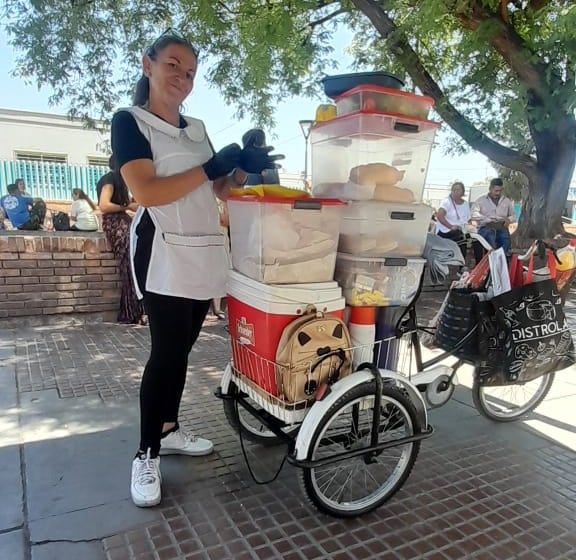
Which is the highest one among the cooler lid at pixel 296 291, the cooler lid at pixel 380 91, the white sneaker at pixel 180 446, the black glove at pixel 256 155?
the cooler lid at pixel 380 91

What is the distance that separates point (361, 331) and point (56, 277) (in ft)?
12.4

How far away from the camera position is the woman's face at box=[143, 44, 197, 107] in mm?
1826

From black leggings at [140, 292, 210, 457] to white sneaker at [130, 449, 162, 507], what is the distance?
0.15 feet

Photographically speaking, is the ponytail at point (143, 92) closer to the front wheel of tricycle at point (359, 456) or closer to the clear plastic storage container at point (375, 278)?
the clear plastic storage container at point (375, 278)

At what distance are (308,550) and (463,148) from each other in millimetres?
9079

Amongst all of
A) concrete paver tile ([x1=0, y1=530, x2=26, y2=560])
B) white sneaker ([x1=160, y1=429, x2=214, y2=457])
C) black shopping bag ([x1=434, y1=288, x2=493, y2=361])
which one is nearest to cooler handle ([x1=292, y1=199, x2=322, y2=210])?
black shopping bag ([x1=434, y1=288, x2=493, y2=361])

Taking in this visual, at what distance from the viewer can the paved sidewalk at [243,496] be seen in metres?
1.75

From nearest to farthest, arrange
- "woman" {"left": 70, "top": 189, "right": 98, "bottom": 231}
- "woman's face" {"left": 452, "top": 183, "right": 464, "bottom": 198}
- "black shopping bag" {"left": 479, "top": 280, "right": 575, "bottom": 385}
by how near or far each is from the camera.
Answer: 1. "black shopping bag" {"left": 479, "top": 280, "right": 575, "bottom": 385}
2. "woman" {"left": 70, "top": 189, "right": 98, "bottom": 231}
3. "woman's face" {"left": 452, "top": 183, "right": 464, "bottom": 198}

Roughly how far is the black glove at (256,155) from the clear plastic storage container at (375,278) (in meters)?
0.46

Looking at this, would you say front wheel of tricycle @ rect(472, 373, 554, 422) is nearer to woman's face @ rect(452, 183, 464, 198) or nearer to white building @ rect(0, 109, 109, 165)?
woman's face @ rect(452, 183, 464, 198)

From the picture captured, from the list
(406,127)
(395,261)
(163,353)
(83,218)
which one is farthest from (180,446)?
(83,218)

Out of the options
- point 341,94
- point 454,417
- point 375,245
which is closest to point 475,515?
point 454,417

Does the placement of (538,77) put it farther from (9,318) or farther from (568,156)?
(9,318)

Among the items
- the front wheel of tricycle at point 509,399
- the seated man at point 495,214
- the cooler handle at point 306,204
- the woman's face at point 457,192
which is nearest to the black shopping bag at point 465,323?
the front wheel of tricycle at point 509,399
